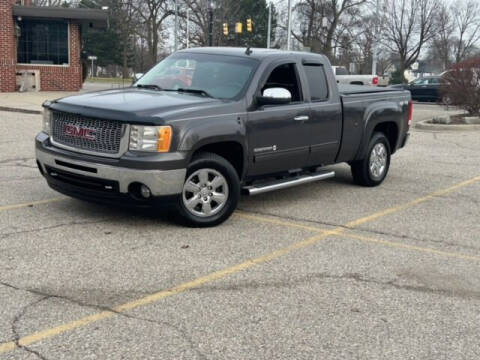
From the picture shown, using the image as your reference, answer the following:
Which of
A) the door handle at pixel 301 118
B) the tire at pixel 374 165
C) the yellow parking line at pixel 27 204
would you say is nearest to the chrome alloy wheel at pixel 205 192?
the door handle at pixel 301 118

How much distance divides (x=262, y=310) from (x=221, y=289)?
1.55 ft

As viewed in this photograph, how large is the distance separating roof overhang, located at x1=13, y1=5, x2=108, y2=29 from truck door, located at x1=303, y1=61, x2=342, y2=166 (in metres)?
20.8

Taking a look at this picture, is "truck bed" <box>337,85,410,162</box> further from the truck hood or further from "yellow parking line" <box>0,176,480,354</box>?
the truck hood

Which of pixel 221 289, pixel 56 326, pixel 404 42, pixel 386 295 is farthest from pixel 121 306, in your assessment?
pixel 404 42

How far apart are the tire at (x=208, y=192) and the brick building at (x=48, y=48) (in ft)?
71.9

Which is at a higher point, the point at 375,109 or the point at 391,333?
the point at 375,109

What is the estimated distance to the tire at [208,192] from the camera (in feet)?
19.9

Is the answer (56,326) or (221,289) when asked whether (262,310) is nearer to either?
(221,289)

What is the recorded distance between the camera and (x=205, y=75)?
706 centimetres

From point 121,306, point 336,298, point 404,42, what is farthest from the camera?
point 404,42

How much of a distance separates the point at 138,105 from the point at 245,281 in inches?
88.2

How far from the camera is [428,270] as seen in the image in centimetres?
524

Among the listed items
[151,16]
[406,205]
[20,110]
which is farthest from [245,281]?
[151,16]

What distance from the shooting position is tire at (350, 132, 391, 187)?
28.7ft
